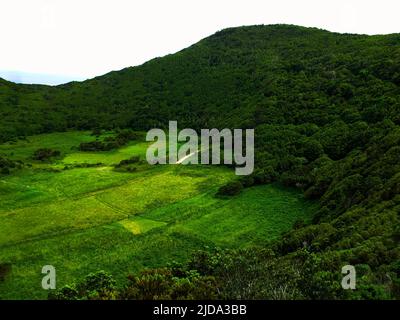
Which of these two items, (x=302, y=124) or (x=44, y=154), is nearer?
(x=302, y=124)

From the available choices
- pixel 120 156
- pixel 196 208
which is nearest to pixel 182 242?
pixel 196 208

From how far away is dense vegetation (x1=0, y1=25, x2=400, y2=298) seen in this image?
37250 millimetres

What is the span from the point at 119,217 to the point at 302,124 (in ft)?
170

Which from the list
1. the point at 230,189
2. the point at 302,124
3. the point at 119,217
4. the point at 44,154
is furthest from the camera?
the point at 44,154

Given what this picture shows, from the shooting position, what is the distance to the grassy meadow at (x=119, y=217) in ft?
200

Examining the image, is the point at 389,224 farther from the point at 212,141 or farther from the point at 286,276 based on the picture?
the point at 212,141

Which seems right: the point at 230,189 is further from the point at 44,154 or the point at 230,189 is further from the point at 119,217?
the point at 44,154

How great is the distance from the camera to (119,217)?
76.2m

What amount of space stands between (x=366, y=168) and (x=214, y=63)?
428ft

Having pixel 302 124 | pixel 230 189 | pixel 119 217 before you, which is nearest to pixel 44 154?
pixel 119 217

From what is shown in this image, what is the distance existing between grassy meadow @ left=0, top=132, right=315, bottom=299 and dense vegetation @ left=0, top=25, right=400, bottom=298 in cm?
580

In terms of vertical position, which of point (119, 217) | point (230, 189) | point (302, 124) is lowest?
point (119, 217)

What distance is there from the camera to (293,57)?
6496 inches

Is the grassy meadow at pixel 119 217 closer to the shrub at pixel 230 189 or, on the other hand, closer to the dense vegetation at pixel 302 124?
the shrub at pixel 230 189
